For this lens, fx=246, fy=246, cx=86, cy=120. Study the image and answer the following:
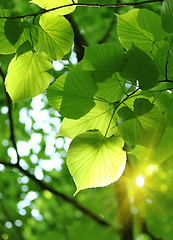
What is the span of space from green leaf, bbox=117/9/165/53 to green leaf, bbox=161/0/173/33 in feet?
0.23

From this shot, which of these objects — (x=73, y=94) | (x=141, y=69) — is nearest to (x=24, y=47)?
(x=73, y=94)

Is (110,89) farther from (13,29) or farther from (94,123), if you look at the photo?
(13,29)

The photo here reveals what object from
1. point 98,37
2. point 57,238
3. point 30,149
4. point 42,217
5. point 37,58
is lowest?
point 42,217

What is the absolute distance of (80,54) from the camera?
52.4 inches

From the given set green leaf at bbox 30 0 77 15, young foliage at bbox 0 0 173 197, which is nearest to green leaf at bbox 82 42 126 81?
young foliage at bbox 0 0 173 197

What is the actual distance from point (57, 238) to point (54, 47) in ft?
8.63

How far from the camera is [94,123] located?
0.61m

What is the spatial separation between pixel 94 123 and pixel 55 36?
0.22 meters

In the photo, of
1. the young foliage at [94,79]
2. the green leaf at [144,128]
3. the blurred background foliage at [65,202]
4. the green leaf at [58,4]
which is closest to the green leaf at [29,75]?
the young foliage at [94,79]

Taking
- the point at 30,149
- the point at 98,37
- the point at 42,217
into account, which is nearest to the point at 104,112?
the point at 98,37

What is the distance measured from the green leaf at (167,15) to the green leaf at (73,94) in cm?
18

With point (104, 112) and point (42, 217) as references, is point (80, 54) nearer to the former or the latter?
point (104, 112)

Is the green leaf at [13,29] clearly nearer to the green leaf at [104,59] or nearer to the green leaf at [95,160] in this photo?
the green leaf at [104,59]

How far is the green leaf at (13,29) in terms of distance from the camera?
1.66 feet
